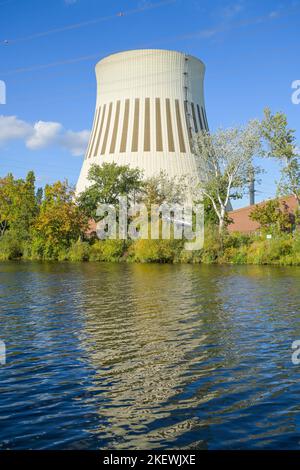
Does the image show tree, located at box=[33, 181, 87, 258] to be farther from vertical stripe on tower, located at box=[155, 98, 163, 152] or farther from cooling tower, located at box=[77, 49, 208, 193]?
vertical stripe on tower, located at box=[155, 98, 163, 152]

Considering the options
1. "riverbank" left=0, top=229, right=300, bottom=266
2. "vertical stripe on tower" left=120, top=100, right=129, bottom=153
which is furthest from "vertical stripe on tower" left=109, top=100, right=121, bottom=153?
"riverbank" left=0, top=229, right=300, bottom=266

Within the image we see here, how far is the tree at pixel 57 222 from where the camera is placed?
44094 mm

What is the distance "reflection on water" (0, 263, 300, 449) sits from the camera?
5.67 meters

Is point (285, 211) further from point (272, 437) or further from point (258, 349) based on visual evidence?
point (272, 437)

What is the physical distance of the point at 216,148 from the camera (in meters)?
40.2

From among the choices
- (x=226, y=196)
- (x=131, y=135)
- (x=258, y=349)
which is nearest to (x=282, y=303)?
(x=258, y=349)

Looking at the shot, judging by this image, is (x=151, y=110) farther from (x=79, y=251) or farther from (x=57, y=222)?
(x=79, y=251)

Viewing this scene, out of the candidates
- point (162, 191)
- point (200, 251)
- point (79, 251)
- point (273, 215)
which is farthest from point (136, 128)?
point (200, 251)

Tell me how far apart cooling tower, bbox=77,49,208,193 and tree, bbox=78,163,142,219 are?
670cm

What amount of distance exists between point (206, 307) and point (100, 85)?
45.5 metres

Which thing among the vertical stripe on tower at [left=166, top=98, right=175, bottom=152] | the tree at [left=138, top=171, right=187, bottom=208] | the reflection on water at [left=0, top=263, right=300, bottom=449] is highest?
the vertical stripe on tower at [left=166, top=98, right=175, bottom=152]

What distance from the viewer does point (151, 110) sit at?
5294 cm

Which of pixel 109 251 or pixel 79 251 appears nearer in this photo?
pixel 109 251

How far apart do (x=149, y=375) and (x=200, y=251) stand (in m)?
29.4
